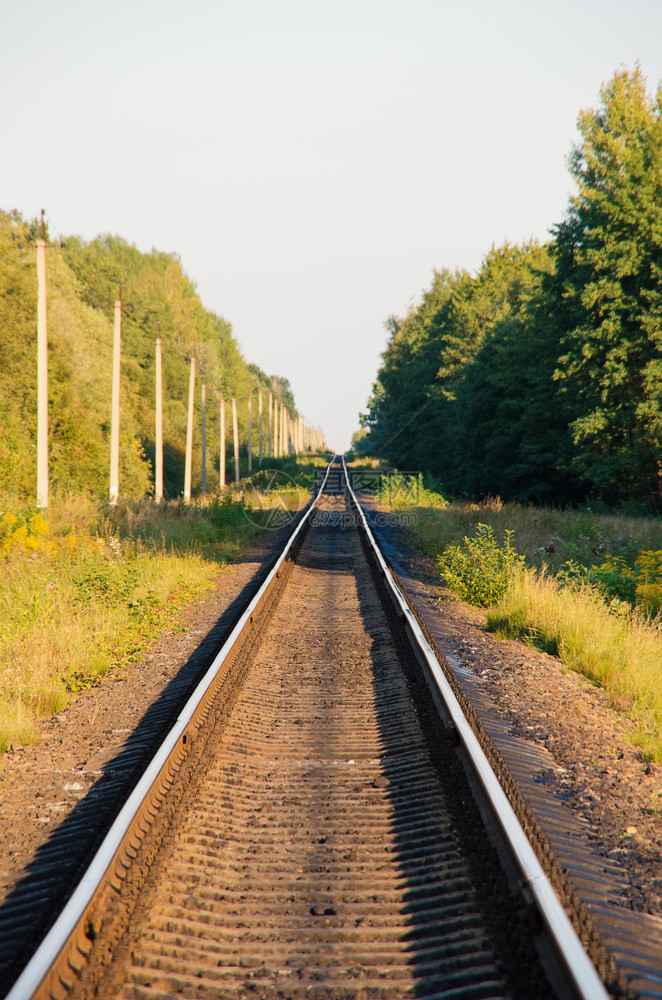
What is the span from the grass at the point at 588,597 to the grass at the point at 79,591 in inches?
186

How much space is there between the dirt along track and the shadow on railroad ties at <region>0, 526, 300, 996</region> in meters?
0.39

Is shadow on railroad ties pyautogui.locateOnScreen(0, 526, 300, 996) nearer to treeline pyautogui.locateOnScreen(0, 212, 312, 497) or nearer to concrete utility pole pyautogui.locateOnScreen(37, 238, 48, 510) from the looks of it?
concrete utility pole pyautogui.locateOnScreen(37, 238, 48, 510)

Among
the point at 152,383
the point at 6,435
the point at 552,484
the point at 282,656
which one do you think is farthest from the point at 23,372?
the point at 152,383

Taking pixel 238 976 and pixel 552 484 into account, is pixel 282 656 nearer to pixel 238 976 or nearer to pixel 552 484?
pixel 238 976

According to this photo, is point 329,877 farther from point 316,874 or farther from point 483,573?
point 483,573

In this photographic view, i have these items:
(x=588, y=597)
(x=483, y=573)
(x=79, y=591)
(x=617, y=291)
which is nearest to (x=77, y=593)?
(x=79, y=591)

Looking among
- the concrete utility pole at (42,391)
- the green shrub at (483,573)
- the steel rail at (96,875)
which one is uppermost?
the concrete utility pole at (42,391)

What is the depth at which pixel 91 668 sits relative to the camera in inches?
295

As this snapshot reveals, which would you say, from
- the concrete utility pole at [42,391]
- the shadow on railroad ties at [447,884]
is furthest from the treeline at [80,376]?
the shadow on railroad ties at [447,884]

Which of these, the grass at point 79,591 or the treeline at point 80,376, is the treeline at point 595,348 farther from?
the treeline at point 80,376

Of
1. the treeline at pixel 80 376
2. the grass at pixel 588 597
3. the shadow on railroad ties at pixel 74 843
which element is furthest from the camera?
the treeline at pixel 80 376

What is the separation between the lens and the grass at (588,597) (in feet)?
21.9

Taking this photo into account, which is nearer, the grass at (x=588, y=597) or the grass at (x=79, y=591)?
the grass at (x=588, y=597)

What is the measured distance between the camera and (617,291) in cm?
2230
